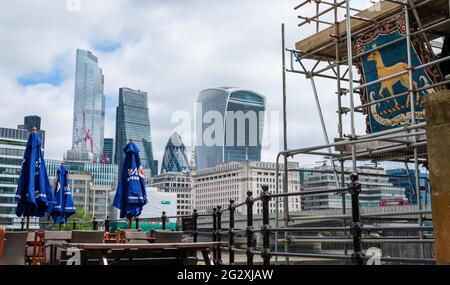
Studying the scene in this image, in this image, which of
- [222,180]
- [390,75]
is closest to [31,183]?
[390,75]

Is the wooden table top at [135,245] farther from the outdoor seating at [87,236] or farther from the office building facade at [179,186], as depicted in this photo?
the office building facade at [179,186]

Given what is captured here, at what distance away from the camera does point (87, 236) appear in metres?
9.27

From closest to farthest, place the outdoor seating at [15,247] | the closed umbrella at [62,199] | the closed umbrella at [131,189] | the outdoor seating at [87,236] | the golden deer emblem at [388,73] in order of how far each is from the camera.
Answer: the outdoor seating at [15,247], the outdoor seating at [87,236], the golden deer emblem at [388,73], the closed umbrella at [131,189], the closed umbrella at [62,199]

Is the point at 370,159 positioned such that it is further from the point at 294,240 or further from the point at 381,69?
the point at 294,240

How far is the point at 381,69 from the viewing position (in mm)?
10844

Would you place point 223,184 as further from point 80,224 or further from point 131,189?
point 131,189

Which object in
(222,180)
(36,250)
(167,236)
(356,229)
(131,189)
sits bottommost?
(36,250)

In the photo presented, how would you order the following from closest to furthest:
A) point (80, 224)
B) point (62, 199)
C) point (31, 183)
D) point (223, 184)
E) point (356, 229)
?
point (356, 229)
point (31, 183)
point (62, 199)
point (80, 224)
point (223, 184)

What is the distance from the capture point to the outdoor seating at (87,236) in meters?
9.17

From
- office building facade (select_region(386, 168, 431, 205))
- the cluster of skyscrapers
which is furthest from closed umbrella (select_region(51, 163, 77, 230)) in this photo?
office building facade (select_region(386, 168, 431, 205))

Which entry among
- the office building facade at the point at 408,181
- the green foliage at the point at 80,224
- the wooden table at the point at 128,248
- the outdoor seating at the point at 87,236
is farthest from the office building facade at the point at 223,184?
the wooden table at the point at 128,248

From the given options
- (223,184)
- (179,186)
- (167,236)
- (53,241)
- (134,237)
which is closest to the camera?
(167,236)

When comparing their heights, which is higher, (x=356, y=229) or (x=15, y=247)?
(x=356, y=229)

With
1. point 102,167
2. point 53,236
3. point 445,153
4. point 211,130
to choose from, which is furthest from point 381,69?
point 102,167
